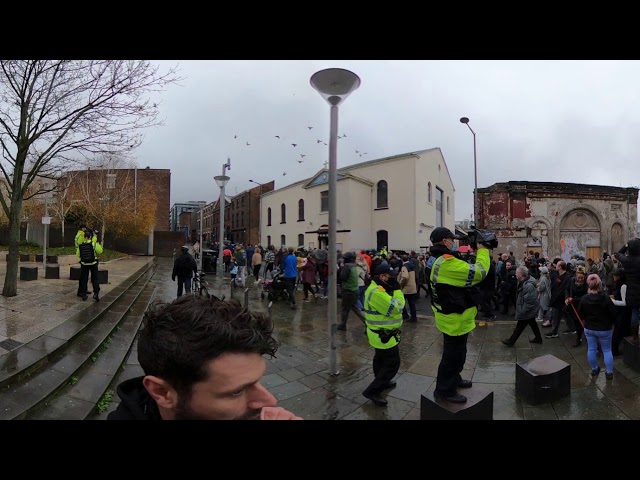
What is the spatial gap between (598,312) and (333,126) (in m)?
4.91

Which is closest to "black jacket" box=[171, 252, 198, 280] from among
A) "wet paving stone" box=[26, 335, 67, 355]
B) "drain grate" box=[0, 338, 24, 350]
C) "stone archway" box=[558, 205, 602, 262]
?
"wet paving stone" box=[26, 335, 67, 355]

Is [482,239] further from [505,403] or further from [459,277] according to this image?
→ [505,403]

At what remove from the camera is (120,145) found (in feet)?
25.1

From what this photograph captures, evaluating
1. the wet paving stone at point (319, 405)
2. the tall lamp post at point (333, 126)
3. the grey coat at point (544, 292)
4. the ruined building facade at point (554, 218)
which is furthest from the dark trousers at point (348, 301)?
the ruined building facade at point (554, 218)

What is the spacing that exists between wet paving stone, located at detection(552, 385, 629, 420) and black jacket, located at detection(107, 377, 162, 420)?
15.1 feet

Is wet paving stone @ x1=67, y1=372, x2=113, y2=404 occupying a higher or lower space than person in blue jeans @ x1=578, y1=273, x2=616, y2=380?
lower

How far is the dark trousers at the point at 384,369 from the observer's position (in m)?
4.16

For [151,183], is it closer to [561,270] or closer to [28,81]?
[28,81]

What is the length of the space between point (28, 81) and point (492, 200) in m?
26.2

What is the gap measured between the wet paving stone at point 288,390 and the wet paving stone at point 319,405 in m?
0.09

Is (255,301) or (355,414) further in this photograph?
(255,301)

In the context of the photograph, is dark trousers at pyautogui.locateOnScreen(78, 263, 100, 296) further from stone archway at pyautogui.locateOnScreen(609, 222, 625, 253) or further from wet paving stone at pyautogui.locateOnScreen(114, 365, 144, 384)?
stone archway at pyautogui.locateOnScreen(609, 222, 625, 253)

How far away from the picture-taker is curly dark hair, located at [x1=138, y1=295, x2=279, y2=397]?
117cm
